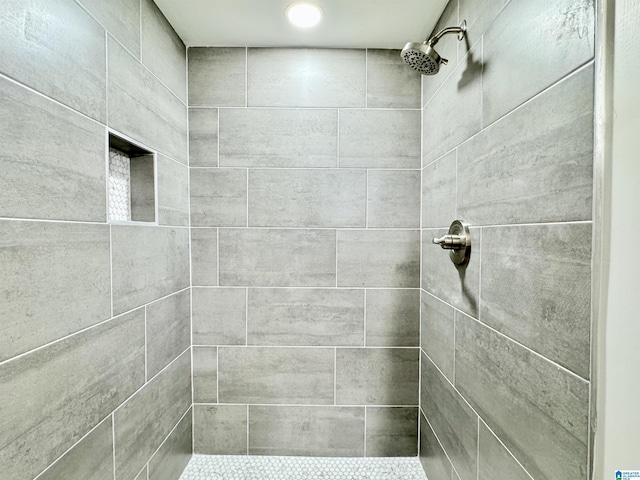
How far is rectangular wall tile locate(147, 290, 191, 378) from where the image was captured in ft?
3.35

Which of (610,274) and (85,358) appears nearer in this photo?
(610,274)

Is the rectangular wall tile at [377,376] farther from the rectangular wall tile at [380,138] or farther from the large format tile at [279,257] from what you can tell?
the rectangular wall tile at [380,138]

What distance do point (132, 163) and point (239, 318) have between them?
29.0 inches

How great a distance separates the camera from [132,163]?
104cm

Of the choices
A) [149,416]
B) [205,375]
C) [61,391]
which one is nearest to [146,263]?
[61,391]

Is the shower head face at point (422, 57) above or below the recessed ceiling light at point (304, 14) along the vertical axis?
below

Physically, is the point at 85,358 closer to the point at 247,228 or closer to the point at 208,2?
the point at 247,228

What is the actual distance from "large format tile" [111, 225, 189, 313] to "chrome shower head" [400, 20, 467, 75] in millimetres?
1009

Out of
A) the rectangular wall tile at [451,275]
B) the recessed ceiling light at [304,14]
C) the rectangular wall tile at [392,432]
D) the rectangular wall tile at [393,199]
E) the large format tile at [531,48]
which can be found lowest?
the rectangular wall tile at [392,432]

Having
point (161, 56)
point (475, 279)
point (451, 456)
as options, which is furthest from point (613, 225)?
point (161, 56)

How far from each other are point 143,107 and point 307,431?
1431 mm

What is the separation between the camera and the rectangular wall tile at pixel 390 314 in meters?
1.32

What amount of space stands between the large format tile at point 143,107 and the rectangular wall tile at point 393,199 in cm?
81

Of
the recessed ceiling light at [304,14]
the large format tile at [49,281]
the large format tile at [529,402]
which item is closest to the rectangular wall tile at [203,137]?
the recessed ceiling light at [304,14]
